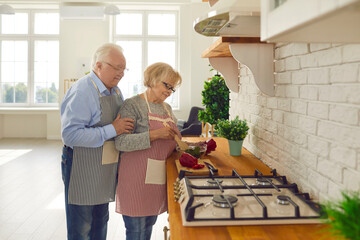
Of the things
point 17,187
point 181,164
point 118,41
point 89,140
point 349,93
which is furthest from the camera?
point 118,41

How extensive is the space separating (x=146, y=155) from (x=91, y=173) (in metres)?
0.36

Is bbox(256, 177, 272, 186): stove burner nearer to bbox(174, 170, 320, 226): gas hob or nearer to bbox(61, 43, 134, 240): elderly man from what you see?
bbox(174, 170, 320, 226): gas hob

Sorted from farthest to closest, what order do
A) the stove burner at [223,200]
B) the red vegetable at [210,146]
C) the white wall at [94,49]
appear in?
1. the white wall at [94,49]
2. the red vegetable at [210,146]
3. the stove burner at [223,200]

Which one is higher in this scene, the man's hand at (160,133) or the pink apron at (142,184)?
the man's hand at (160,133)

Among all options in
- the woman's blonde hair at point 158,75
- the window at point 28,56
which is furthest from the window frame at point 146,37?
the woman's blonde hair at point 158,75

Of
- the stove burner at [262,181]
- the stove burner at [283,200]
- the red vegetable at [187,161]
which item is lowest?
the stove burner at [283,200]

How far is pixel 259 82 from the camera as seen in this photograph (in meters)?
1.68

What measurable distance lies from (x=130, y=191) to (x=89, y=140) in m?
0.36

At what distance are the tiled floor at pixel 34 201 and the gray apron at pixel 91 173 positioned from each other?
1.16 metres

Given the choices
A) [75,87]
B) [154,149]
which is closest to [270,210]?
[154,149]

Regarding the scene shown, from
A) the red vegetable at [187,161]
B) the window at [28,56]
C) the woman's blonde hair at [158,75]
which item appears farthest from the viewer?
the window at [28,56]

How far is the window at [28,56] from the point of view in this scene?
29.4 ft

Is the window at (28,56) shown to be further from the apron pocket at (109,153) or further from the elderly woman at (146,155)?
the elderly woman at (146,155)

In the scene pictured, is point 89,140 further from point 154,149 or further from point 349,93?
point 349,93
